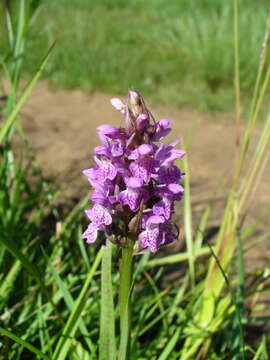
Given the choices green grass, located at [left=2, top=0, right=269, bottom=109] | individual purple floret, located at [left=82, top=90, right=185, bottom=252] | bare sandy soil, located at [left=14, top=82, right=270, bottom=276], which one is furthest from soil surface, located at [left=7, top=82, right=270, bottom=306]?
individual purple floret, located at [left=82, top=90, right=185, bottom=252]

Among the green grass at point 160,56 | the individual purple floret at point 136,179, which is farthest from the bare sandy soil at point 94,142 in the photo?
the individual purple floret at point 136,179

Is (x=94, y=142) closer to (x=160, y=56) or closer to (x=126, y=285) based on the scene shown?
(x=160, y=56)

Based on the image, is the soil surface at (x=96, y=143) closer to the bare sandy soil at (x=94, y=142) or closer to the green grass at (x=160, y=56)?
the bare sandy soil at (x=94, y=142)

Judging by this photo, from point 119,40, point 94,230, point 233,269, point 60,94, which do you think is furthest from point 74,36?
point 94,230

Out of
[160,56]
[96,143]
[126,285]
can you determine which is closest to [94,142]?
[96,143]

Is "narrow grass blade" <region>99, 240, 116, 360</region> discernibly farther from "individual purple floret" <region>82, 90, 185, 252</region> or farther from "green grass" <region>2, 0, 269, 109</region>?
"green grass" <region>2, 0, 269, 109</region>
